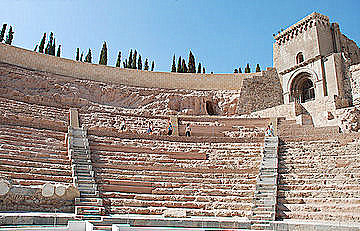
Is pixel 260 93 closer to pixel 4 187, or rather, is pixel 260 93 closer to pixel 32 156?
pixel 32 156

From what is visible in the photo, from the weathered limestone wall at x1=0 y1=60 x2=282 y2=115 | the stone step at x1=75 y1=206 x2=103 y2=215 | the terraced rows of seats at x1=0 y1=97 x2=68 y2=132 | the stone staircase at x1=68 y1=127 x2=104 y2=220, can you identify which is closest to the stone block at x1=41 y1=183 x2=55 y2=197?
the stone staircase at x1=68 y1=127 x2=104 y2=220

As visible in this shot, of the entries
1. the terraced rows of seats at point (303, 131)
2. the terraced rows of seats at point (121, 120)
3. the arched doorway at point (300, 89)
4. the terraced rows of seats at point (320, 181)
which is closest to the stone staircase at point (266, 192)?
the terraced rows of seats at point (320, 181)

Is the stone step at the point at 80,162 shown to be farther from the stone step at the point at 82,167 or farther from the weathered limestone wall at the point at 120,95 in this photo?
the weathered limestone wall at the point at 120,95

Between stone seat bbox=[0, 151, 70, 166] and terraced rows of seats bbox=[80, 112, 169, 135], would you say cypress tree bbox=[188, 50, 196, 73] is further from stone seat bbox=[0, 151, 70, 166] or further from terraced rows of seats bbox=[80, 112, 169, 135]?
stone seat bbox=[0, 151, 70, 166]

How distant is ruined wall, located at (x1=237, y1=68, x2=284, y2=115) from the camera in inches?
976

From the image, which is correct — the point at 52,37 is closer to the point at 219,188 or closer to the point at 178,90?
the point at 178,90

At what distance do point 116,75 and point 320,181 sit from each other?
1802cm

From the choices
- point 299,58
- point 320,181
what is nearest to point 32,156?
point 320,181

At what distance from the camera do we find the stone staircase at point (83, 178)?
8.81 meters

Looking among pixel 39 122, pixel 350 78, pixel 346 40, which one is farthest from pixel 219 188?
Result: pixel 346 40

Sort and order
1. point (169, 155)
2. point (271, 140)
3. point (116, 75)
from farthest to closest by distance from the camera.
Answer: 1. point (116, 75)
2. point (271, 140)
3. point (169, 155)

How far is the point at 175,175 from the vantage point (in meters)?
11.3

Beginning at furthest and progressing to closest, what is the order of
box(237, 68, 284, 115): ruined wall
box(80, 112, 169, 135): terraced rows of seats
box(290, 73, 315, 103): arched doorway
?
1. box(290, 73, 315, 103): arched doorway
2. box(237, 68, 284, 115): ruined wall
3. box(80, 112, 169, 135): terraced rows of seats

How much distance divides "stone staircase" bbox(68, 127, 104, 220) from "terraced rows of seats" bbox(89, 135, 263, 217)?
0.31 meters
